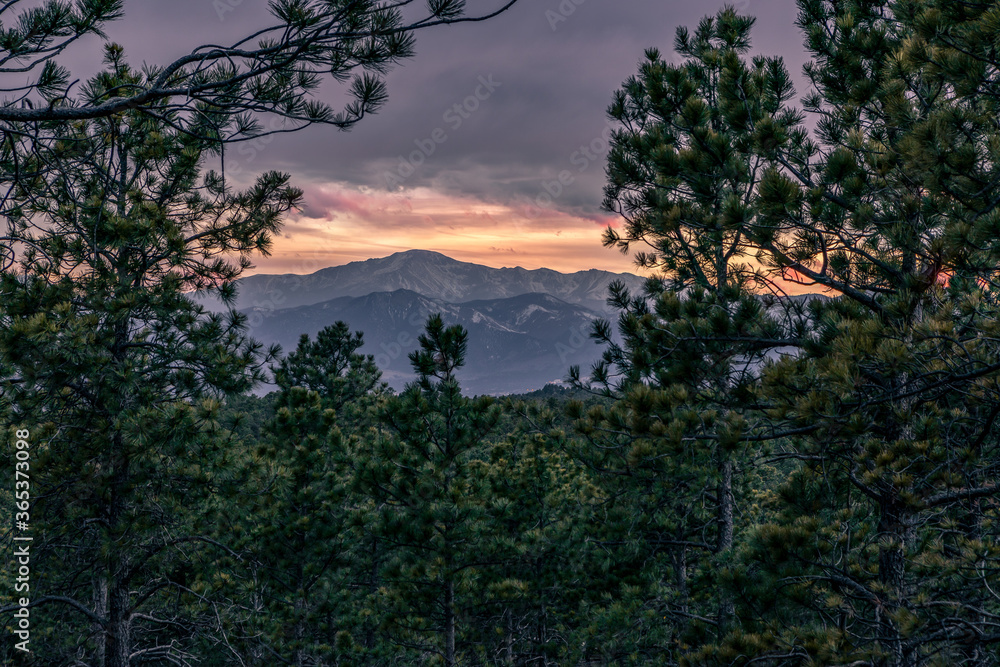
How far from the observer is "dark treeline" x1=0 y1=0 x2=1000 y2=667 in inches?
120

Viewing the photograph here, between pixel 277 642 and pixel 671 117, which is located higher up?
pixel 671 117

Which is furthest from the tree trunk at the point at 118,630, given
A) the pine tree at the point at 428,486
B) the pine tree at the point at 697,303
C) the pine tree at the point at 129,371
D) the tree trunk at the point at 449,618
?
the pine tree at the point at 697,303

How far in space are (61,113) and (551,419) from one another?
483cm

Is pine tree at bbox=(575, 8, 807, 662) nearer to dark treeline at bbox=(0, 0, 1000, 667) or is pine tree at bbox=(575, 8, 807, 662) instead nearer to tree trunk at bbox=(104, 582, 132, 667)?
dark treeline at bbox=(0, 0, 1000, 667)

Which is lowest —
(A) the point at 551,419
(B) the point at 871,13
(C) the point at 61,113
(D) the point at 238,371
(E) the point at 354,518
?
(E) the point at 354,518

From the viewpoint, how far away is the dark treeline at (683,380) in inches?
120

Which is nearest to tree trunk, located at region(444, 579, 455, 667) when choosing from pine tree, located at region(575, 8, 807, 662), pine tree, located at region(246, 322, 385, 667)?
pine tree, located at region(246, 322, 385, 667)

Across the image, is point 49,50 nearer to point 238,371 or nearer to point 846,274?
point 238,371

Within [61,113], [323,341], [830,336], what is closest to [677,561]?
[830,336]

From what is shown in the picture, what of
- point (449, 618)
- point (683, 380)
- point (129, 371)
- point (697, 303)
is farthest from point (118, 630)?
point (697, 303)

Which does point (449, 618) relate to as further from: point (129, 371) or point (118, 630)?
point (129, 371)

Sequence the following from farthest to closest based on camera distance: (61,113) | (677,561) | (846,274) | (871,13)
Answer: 1. (677,561)
2. (871,13)
3. (846,274)
4. (61,113)

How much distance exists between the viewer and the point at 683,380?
4.43 metres

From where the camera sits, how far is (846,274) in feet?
13.2
